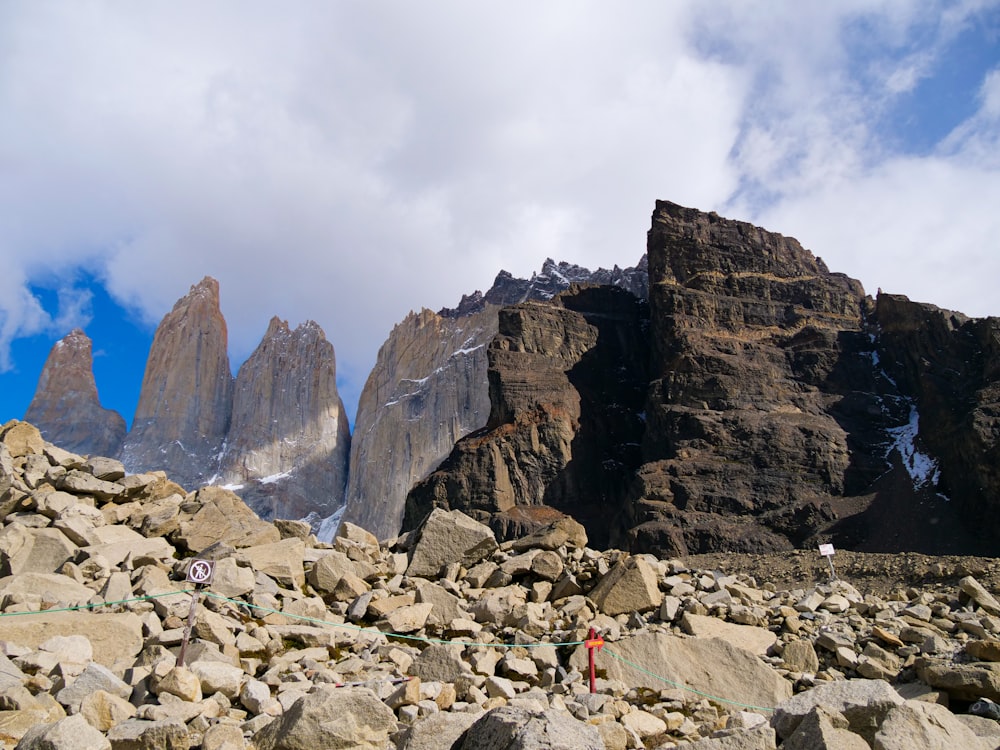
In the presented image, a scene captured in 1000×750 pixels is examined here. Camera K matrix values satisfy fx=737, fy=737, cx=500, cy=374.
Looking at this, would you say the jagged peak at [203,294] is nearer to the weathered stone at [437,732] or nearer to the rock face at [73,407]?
the rock face at [73,407]

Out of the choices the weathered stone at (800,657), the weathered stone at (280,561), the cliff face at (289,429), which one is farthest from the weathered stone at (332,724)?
the cliff face at (289,429)

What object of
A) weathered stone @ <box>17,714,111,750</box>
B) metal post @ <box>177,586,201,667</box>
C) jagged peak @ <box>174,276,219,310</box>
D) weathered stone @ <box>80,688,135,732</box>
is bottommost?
weathered stone @ <box>17,714,111,750</box>

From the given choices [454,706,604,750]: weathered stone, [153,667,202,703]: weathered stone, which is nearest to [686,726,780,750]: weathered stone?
[454,706,604,750]: weathered stone

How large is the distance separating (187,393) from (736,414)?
93598mm

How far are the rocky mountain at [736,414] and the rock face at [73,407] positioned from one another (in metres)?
73.0

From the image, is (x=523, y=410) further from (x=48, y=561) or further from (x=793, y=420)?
→ (x=48, y=561)

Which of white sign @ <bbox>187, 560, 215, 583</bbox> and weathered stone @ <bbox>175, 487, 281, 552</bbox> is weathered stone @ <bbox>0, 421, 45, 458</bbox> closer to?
weathered stone @ <bbox>175, 487, 281, 552</bbox>

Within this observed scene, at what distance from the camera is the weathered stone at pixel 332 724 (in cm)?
639

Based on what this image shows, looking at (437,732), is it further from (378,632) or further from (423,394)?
(423,394)

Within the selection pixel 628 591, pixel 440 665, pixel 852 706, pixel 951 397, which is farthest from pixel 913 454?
pixel 852 706

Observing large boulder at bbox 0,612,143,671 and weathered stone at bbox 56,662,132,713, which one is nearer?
weathered stone at bbox 56,662,132,713

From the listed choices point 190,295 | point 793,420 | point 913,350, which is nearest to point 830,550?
point 793,420

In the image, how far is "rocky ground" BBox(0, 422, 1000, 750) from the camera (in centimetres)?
639

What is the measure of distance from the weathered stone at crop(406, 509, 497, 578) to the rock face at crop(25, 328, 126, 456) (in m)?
118
